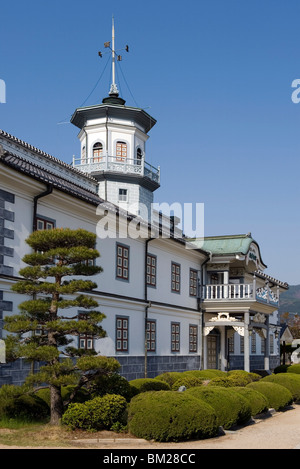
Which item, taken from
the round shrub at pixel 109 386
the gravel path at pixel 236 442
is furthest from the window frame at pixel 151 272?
the round shrub at pixel 109 386

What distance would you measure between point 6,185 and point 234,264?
61.2 feet

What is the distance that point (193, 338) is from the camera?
30.0 m

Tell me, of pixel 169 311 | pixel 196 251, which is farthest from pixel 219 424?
pixel 196 251

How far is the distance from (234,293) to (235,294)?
4.89 feet

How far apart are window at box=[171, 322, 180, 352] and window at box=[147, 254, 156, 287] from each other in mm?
2979

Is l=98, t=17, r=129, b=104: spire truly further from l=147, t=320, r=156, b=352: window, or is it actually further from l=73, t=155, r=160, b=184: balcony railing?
l=147, t=320, r=156, b=352: window

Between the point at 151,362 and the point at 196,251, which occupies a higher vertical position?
the point at 196,251

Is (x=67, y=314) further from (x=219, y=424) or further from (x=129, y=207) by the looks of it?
(x=129, y=207)

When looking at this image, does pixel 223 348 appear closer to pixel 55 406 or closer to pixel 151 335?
pixel 151 335

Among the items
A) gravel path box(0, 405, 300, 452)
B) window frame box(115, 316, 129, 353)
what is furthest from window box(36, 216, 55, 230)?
gravel path box(0, 405, 300, 452)

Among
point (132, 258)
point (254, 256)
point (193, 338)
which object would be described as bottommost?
point (193, 338)

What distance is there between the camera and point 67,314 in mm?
18859

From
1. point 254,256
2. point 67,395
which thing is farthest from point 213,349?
point 67,395
